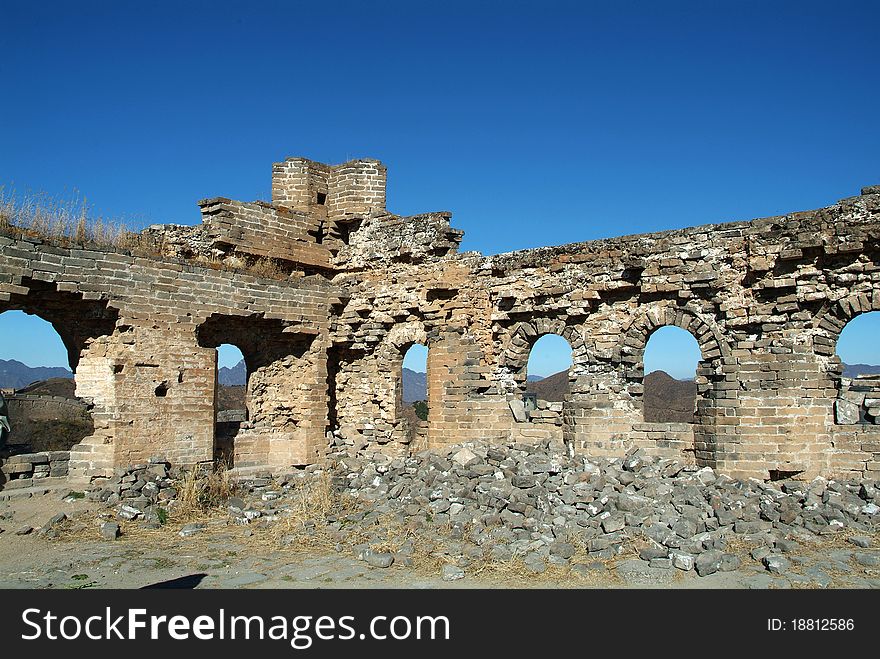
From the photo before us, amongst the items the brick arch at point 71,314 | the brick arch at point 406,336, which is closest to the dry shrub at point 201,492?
the brick arch at point 71,314

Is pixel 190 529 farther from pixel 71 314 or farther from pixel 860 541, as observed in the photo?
pixel 860 541

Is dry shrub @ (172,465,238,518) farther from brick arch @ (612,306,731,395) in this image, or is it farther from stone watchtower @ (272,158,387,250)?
brick arch @ (612,306,731,395)

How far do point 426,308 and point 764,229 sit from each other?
5.85 m

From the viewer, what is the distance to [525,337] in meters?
13.1

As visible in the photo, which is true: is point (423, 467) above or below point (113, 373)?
below

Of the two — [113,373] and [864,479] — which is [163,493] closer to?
[113,373]

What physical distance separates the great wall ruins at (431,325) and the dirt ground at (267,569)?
213cm

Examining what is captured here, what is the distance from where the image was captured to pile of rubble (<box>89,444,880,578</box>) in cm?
863

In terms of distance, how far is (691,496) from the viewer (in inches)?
393

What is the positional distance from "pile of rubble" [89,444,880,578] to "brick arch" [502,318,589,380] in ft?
4.87

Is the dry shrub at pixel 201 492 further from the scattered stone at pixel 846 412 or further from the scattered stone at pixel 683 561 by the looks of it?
the scattered stone at pixel 846 412

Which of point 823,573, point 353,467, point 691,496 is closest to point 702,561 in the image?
point 823,573

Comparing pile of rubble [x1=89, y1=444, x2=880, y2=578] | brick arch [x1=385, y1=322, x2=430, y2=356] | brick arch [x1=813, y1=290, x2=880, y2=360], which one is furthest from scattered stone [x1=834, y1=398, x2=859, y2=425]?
brick arch [x1=385, y1=322, x2=430, y2=356]

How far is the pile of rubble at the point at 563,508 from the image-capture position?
8633 millimetres
